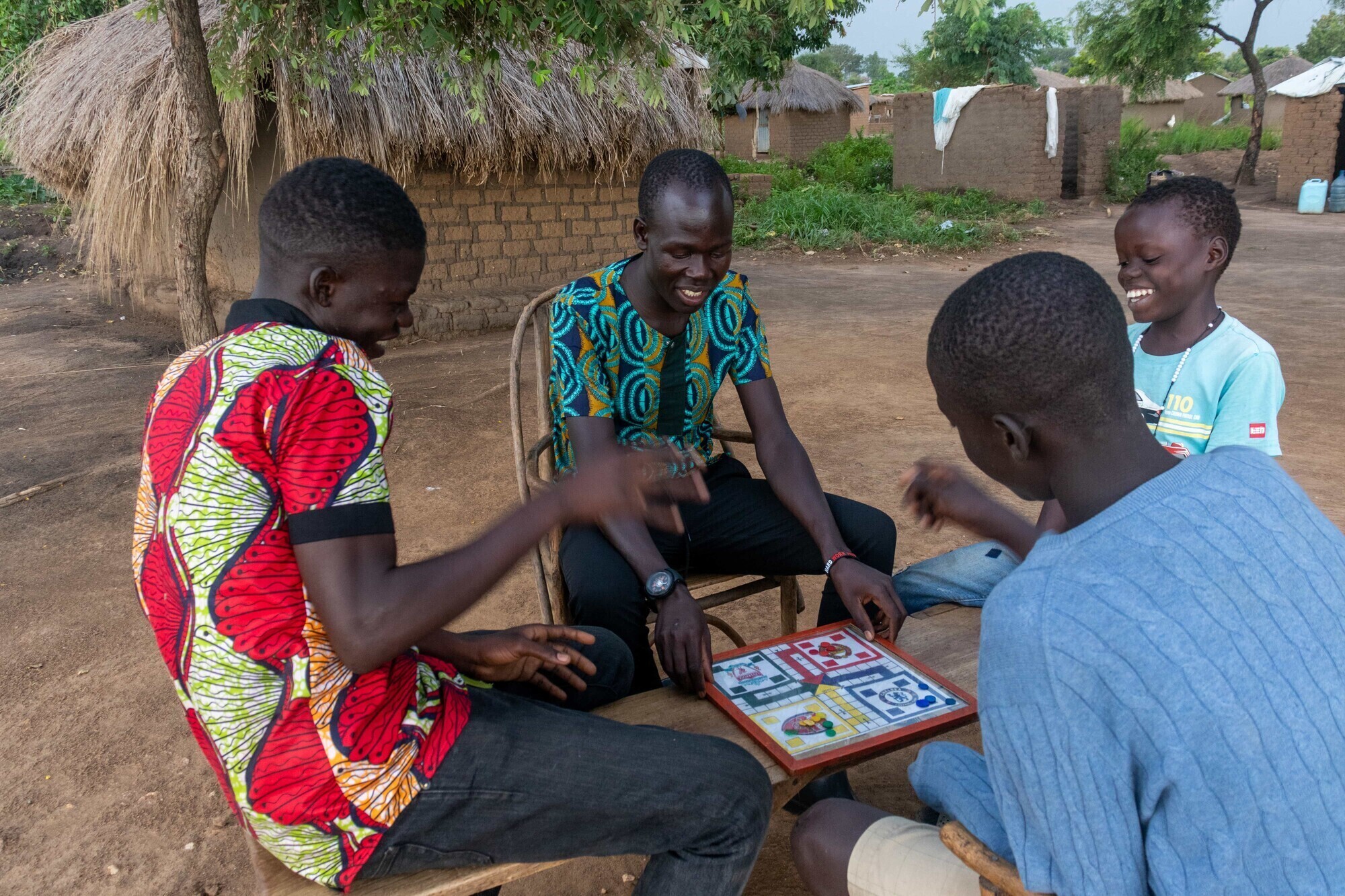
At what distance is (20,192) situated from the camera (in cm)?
1486

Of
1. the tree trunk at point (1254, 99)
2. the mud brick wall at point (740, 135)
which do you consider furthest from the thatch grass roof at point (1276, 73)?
the mud brick wall at point (740, 135)

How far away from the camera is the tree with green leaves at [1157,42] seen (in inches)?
662

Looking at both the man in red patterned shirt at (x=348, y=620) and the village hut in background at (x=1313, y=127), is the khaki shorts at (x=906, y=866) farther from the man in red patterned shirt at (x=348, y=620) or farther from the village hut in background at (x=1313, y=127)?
the village hut in background at (x=1313, y=127)

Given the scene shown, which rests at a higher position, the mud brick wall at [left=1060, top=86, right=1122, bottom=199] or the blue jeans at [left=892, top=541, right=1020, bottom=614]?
the mud brick wall at [left=1060, top=86, right=1122, bottom=199]

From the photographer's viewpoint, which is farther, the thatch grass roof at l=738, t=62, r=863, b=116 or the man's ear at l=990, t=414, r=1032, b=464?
the thatch grass roof at l=738, t=62, r=863, b=116

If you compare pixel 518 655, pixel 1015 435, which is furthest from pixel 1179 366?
pixel 518 655

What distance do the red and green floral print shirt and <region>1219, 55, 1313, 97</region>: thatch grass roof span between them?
36757 millimetres

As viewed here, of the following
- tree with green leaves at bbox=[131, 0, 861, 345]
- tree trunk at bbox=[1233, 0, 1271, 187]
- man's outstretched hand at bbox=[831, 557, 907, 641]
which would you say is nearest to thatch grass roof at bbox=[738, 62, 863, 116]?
tree trunk at bbox=[1233, 0, 1271, 187]

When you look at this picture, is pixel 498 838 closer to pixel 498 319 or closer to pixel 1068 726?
pixel 1068 726

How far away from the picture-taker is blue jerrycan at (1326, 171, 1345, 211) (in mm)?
14266

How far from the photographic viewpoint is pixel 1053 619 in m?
0.92

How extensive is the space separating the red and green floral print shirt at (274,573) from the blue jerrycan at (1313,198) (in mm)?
16877

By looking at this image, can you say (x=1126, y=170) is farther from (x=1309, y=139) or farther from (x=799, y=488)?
(x=799, y=488)

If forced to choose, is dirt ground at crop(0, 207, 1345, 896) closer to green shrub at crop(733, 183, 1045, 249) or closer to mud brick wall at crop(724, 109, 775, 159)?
green shrub at crop(733, 183, 1045, 249)
